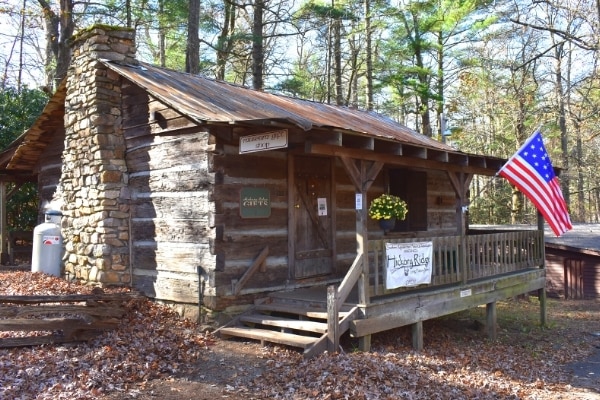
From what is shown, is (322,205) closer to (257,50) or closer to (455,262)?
(455,262)

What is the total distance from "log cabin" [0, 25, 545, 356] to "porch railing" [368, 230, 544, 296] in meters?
0.04

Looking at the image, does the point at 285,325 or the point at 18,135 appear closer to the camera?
the point at 285,325

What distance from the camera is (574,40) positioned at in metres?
A: 16.9

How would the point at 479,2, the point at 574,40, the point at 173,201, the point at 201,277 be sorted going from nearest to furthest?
the point at 201,277
the point at 173,201
the point at 574,40
the point at 479,2

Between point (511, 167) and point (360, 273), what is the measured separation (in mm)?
3933

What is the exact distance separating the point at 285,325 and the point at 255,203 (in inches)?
80.4

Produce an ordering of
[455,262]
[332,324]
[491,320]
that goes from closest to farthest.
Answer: [332,324] < [455,262] < [491,320]

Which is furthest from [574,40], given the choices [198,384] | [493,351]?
[198,384]

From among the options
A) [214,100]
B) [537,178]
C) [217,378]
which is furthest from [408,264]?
[214,100]

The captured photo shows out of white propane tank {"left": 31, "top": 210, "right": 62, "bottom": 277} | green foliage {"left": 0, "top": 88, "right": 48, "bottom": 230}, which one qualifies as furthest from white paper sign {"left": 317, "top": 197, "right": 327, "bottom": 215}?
green foliage {"left": 0, "top": 88, "right": 48, "bottom": 230}

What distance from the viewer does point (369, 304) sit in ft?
25.8

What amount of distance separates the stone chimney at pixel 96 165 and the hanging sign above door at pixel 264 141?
114 inches

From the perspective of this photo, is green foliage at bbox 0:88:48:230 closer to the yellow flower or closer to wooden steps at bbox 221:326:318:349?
wooden steps at bbox 221:326:318:349

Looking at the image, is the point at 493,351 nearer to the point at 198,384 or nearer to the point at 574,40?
the point at 198,384
